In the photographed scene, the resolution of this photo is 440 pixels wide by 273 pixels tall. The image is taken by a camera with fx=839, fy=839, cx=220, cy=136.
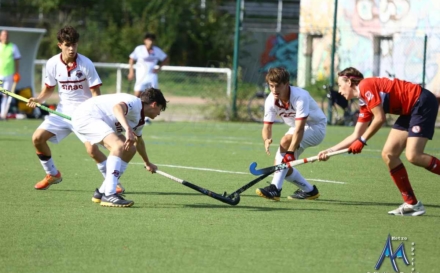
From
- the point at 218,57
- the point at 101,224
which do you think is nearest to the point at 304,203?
the point at 101,224

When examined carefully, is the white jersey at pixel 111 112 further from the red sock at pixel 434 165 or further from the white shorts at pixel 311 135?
the red sock at pixel 434 165

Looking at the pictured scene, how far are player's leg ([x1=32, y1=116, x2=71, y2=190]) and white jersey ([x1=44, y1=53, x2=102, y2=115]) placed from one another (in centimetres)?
15

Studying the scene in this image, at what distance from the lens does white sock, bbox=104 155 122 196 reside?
26.5 ft

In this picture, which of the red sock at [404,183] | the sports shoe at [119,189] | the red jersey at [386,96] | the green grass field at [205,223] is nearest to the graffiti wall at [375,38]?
the green grass field at [205,223]

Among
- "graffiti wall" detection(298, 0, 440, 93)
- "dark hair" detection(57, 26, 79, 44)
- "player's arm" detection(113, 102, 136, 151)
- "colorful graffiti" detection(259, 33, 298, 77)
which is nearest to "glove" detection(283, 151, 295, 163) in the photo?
"player's arm" detection(113, 102, 136, 151)

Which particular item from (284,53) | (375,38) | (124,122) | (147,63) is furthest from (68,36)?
(284,53)

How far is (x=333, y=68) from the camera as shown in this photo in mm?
20031

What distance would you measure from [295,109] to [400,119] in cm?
118

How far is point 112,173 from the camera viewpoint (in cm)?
810

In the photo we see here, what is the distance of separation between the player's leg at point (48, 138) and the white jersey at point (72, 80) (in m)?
0.15

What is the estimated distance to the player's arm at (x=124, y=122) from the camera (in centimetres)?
784

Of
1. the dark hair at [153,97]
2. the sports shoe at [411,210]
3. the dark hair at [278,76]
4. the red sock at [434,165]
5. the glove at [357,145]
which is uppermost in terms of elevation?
the dark hair at [278,76]

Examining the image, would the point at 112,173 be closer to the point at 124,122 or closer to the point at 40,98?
the point at 124,122

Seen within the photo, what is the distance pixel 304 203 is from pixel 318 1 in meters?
16.7
